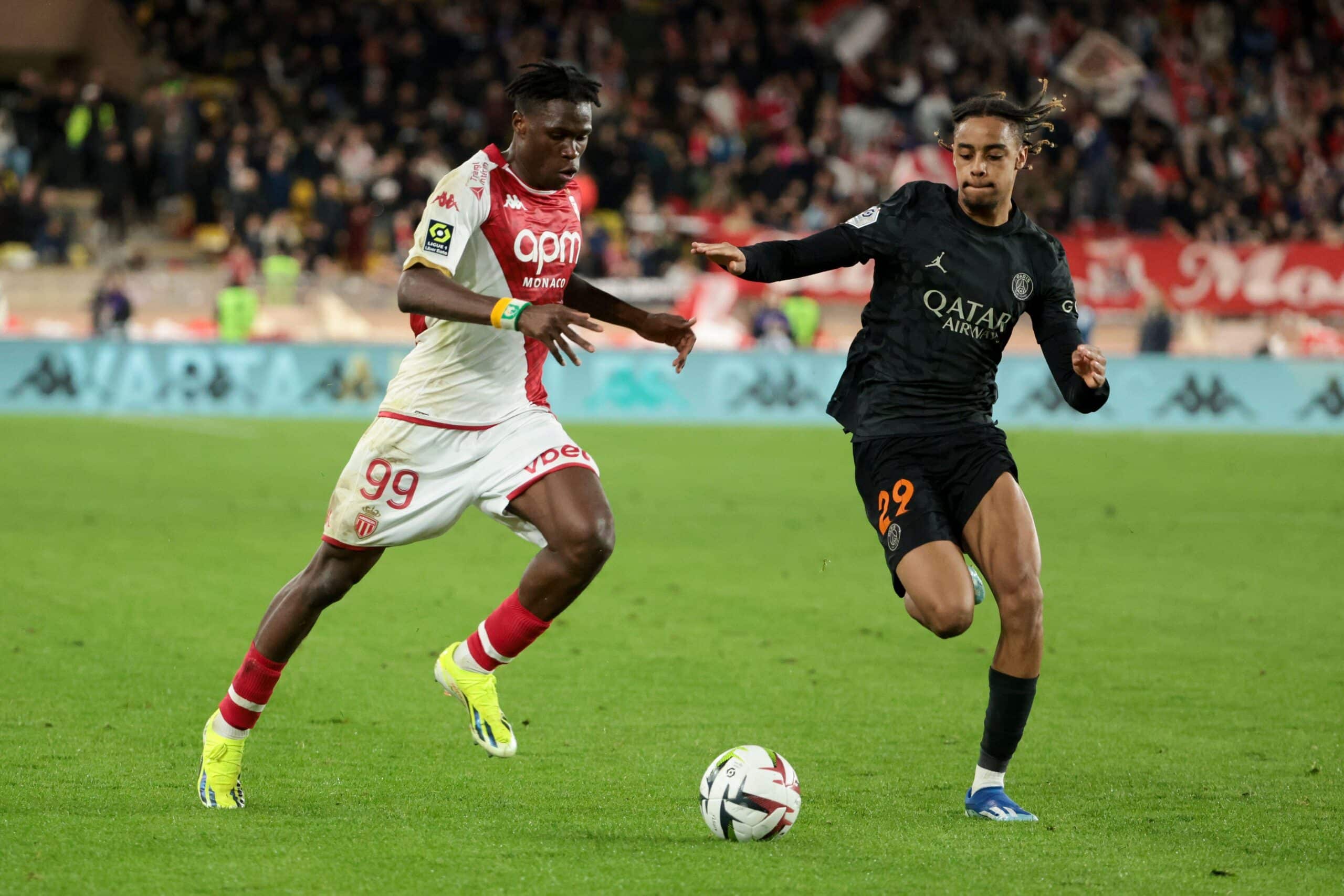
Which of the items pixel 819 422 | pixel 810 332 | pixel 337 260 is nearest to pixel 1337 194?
pixel 810 332

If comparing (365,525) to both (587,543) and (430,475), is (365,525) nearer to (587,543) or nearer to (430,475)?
(430,475)

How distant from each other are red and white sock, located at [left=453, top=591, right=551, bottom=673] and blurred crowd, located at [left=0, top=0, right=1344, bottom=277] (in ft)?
56.3

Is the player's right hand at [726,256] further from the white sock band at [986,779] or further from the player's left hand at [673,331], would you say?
the white sock band at [986,779]

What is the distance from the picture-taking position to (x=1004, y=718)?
516cm

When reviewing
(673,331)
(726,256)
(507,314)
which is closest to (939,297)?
(726,256)

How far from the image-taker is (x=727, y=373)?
20.2m

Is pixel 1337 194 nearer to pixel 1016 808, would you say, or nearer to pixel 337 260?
pixel 337 260

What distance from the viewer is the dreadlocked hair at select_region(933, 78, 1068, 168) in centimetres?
538

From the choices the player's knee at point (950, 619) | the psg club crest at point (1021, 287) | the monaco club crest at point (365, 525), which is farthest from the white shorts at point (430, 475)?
the psg club crest at point (1021, 287)

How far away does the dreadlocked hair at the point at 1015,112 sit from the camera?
538 centimetres

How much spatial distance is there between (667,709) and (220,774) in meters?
2.09

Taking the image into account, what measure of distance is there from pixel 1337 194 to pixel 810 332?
959cm

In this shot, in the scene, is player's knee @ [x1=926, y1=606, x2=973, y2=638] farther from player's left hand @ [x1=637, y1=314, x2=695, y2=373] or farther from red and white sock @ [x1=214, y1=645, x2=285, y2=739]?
red and white sock @ [x1=214, y1=645, x2=285, y2=739]

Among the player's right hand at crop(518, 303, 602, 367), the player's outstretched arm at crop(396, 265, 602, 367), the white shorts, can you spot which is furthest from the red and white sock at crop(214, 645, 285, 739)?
the player's right hand at crop(518, 303, 602, 367)
